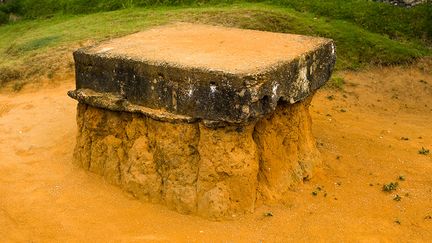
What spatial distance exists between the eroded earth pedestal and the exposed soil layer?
0.04ft

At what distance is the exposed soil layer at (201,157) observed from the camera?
20.4 feet

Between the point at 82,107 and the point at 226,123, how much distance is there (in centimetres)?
244

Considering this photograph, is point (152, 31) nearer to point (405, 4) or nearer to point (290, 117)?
point (290, 117)

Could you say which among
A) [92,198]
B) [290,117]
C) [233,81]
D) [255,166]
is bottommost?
[92,198]

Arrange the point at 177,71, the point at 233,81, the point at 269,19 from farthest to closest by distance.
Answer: the point at 269,19, the point at 177,71, the point at 233,81

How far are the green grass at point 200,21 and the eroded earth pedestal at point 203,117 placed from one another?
5.24 metres

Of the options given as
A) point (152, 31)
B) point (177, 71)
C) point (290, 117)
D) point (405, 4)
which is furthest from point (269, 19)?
point (177, 71)

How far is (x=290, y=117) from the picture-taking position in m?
6.93

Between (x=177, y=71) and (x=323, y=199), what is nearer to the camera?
(x=177, y=71)

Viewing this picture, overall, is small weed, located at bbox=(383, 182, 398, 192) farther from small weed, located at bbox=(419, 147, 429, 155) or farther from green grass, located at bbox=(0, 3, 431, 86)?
green grass, located at bbox=(0, 3, 431, 86)

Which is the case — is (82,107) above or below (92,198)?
above

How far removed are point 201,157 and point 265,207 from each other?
1.06 metres

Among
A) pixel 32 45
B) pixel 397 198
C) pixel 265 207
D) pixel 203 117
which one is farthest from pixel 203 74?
pixel 32 45

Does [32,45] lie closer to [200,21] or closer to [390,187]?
[200,21]
